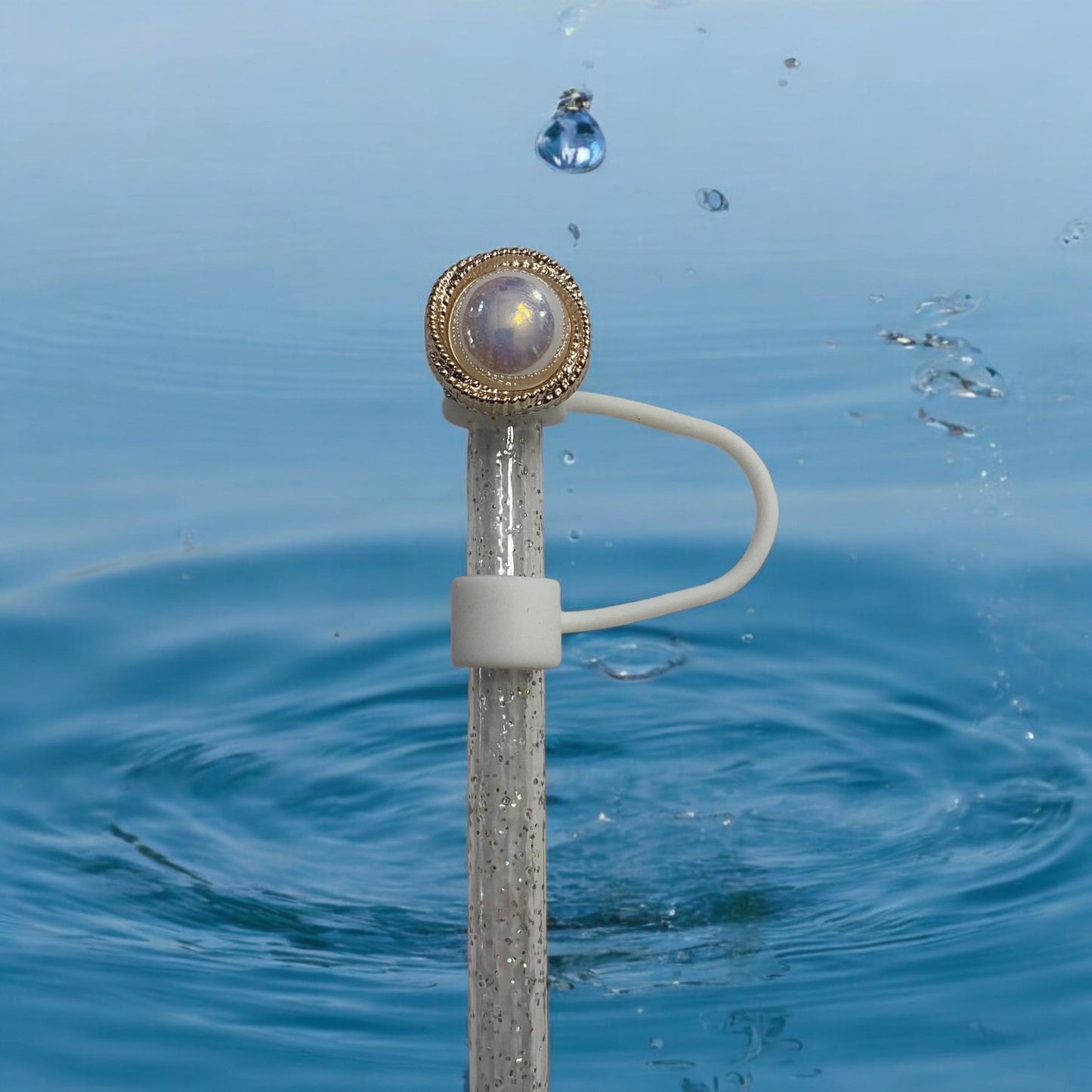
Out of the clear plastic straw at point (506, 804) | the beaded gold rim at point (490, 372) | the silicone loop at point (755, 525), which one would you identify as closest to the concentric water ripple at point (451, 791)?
the clear plastic straw at point (506, 804)

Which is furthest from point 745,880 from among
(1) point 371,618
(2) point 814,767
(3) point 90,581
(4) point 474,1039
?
(3) point 90,581

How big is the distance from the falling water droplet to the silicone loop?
1.09 meters

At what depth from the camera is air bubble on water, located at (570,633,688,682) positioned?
369 cm

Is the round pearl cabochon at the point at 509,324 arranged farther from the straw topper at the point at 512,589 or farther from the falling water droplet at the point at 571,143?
the falling water droplet at the point at 571,143

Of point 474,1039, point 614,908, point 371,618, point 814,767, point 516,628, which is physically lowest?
point 474,1039

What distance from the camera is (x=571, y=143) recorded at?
2.88m

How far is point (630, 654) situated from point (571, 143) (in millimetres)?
1200

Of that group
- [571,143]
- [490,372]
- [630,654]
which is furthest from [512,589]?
[630,654]

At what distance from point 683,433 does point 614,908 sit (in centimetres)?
110

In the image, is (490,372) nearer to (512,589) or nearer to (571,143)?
(512,589)

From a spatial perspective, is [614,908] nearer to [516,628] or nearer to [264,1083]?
[264,1083]

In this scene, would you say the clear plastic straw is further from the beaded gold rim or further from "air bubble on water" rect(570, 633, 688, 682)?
"air bubble on water" rect(570, 633, 688, 682)

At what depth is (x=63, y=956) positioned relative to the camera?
2.60 m

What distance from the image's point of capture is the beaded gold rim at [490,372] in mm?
1724
